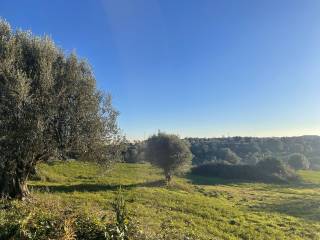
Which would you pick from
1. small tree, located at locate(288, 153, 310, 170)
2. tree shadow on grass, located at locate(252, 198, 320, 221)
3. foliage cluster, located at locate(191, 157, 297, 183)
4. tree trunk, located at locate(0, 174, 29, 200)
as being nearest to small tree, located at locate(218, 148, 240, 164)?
small tree, located at locate(288, 153, 310, 170)

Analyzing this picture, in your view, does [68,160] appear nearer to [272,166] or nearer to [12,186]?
[12,186]

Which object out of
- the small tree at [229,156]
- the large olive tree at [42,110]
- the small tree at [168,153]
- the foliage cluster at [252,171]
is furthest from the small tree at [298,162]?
the large olive tree at [42,110]

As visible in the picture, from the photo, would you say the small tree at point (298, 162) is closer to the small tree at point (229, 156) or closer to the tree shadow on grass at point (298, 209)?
the small tree at point (229, 156)

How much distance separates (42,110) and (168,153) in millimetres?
43570

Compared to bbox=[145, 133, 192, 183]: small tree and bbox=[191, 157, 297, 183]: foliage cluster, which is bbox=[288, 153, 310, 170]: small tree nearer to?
bbox=[191, 157, 297, 183]: foliage cluster

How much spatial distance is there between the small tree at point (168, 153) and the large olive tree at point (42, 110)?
35.4 meters

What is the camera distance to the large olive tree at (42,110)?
73.8 feet

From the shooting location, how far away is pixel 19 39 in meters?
26.3

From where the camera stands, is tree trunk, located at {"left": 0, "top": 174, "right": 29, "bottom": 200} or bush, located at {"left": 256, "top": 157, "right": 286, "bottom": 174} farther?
bush, located at {"left": 256, "top": 157, "right": 286, "bottom": 174}

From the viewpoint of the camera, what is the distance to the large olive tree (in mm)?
22500

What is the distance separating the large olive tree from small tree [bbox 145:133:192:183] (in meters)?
35.4

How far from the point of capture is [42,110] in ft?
77.2

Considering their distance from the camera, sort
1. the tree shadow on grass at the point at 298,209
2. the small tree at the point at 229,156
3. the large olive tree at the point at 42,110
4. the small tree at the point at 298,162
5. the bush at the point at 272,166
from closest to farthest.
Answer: the large olive tree at the point at 42,110 → the tree shadow on grass at the point at 298,209 → the bush at the point at 272,166 → the small tree at the point at 298,162 → the small tree at the point at 229,156

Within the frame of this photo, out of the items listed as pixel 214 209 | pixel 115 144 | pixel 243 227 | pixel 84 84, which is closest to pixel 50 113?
pixel 84 84
